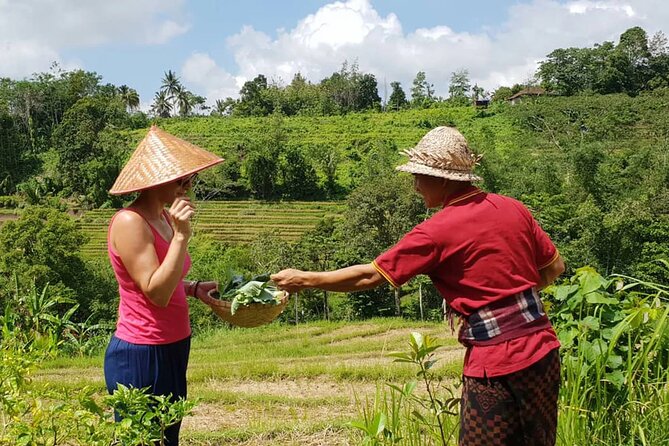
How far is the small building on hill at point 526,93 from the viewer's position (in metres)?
63.2

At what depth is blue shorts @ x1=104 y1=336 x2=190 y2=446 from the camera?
2.05 metres

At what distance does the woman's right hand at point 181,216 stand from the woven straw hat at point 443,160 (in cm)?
67

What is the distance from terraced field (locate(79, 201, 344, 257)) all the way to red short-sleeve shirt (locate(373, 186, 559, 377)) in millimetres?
35436

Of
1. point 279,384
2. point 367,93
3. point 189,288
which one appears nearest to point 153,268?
point 189,288

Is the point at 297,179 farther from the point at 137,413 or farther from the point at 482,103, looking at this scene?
the point at 137,413

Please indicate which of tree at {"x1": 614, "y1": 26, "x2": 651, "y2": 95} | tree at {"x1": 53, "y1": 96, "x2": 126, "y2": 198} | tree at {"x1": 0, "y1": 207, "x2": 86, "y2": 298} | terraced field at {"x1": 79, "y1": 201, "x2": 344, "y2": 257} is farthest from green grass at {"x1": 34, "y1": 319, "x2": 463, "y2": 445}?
tree at {"x1": 614, "y1": 26, "x2": 651, "y2": 95}

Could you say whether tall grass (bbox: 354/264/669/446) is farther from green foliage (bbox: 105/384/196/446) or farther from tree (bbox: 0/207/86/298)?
tree (bbox: 0/207/86/298)

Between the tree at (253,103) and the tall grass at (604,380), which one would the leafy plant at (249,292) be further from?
the tree at (253,103)

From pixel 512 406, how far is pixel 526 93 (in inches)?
2606

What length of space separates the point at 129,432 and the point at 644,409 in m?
1.90

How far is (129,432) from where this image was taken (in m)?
1.39

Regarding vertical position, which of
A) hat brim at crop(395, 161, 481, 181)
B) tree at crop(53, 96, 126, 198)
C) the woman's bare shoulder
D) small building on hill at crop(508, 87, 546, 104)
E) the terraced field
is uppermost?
small building on hill at crop(508, 87, 546, 104)

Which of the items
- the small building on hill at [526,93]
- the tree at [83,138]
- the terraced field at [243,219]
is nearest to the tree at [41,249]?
the terraced field at [243,219]

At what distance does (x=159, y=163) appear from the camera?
2.15 metres
